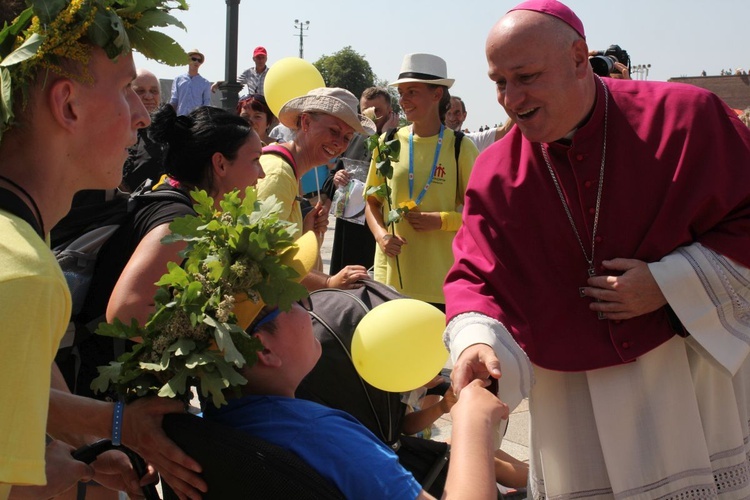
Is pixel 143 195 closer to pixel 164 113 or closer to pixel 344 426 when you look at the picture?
pixel 164 113

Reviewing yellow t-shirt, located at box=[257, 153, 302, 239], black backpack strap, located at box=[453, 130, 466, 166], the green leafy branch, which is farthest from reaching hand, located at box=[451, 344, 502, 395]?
black backpack strap, located at box=[453, 130, 466, 166]

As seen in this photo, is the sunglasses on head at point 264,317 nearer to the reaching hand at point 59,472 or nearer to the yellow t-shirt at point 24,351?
the reaching hand at point 59,472

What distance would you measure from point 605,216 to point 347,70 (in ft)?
222

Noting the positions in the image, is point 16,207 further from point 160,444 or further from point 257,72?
point 257,72

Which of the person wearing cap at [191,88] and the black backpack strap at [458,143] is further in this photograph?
the person wearing cap at [191,88]

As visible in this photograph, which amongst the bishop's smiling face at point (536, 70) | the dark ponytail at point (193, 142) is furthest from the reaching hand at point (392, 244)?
the bishop's smiling face at point (536, 70)

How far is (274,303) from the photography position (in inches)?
84.5

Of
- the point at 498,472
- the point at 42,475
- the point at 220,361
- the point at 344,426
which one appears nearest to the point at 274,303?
the point at 220,361

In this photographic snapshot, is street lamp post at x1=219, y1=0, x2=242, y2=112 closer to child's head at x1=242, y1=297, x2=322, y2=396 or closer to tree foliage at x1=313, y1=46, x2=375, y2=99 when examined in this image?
child's head at x1=242, y1=297, x2=322, y2=396

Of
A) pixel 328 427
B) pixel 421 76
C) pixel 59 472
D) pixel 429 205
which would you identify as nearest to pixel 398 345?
pixel 328 427

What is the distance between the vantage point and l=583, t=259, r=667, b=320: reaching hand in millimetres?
2689

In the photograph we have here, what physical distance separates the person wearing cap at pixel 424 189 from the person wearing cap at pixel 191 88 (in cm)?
645

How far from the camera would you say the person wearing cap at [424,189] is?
17.8ft

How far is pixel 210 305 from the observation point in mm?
2072
